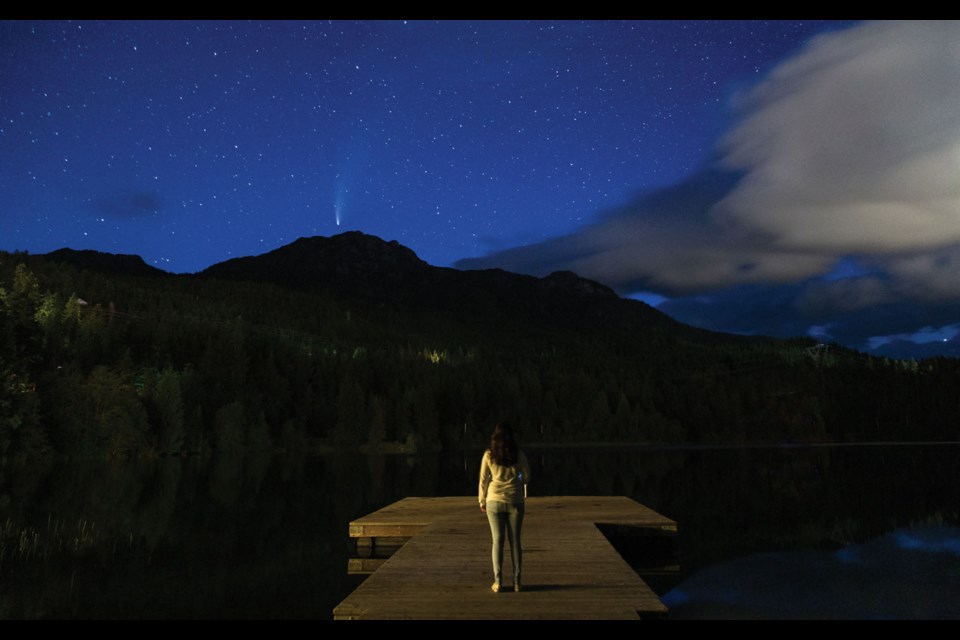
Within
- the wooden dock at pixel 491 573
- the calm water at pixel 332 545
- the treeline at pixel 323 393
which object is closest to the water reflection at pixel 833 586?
the calm water at pixel 332 545

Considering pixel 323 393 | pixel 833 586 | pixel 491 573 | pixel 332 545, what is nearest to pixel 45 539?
pixel 332 545

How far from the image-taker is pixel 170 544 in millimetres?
25734

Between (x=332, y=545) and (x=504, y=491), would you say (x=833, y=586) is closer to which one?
(x=504, y=491)

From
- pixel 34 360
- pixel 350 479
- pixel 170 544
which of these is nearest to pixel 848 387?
pixel 350 479

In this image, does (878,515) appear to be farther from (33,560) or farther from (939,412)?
(939,412)

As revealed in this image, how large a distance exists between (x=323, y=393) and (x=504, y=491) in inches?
4626

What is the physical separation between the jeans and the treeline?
72360 millimetres

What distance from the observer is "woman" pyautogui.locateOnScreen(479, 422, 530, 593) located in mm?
12430

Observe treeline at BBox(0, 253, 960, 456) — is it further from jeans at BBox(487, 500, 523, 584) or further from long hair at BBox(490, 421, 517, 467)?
long hair at BBox(490, 421, 517, 467)

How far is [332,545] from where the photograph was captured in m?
26.2

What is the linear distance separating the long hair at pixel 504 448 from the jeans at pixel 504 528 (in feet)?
2.37

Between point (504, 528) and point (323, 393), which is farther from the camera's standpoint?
point (323, 393)

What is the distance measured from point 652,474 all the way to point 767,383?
12223 centimetres

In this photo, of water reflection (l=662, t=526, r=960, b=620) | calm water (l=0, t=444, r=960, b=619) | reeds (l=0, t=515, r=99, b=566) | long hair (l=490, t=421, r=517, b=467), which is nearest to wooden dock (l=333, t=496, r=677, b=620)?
long hair (l=490, t=421, r=517, b=467)
